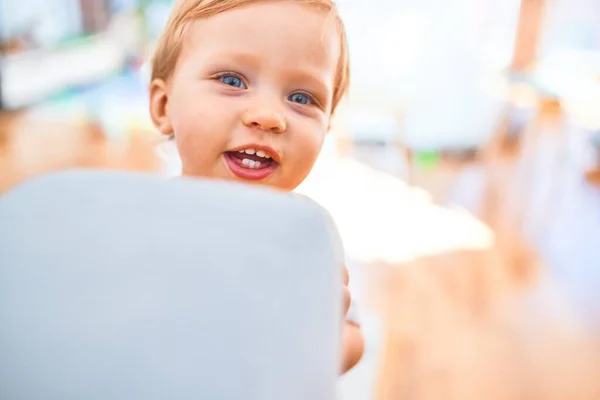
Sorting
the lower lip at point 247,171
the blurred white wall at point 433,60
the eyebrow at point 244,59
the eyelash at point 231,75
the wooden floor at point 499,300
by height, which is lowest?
the wooden floor at point 499,300

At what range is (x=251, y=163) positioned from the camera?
519mm

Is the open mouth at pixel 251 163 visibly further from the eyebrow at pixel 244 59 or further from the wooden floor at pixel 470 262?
the wooden floor at pixel 470 262

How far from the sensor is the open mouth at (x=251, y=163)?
51 cm

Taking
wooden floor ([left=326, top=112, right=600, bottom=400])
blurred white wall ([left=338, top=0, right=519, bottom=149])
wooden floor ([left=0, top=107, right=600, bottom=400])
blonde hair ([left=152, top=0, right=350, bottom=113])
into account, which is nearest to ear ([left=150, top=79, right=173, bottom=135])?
blonde hair ([left=152, top=0, right=350, bottom=113])

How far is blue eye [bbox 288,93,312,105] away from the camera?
0.53 meters

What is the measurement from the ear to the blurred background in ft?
0.72

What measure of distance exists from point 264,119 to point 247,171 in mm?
51

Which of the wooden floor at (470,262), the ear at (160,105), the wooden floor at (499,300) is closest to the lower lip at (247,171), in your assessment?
the ear at (160,105)

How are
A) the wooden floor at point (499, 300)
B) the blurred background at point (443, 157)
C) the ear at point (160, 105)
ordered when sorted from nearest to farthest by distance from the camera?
the ear at point (160, 105) → the wooden floor at point (499, 300) → the blurred background at point (443, 157)

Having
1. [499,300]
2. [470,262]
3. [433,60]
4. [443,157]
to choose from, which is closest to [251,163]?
[499,300]

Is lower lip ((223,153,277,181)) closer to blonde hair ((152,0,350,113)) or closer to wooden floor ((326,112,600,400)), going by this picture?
blonde hair ((152,0,350,113))

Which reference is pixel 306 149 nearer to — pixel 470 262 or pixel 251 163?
pixel 251 163

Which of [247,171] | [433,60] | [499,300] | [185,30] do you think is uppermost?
[185,30]

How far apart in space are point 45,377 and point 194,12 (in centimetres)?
41
